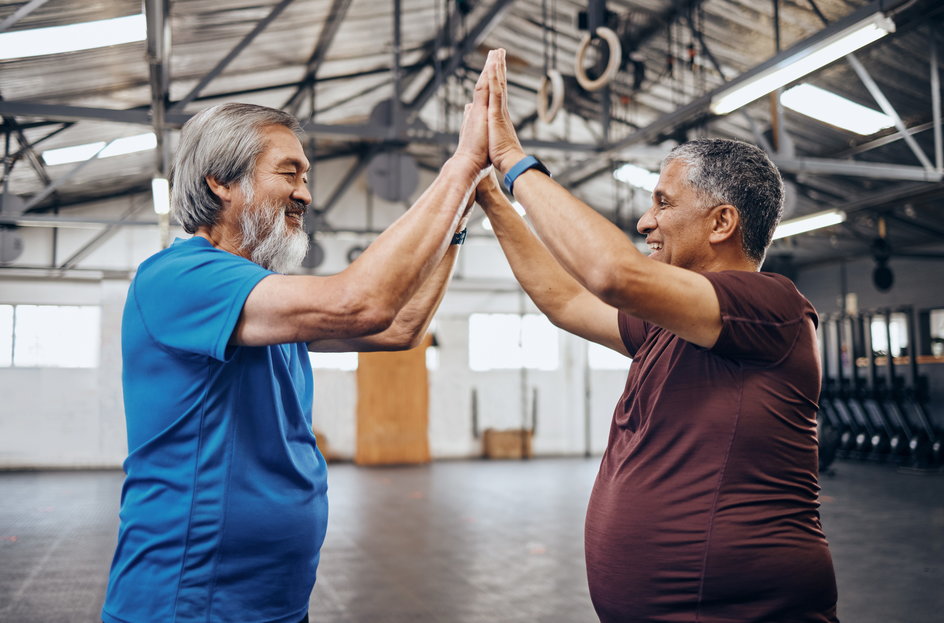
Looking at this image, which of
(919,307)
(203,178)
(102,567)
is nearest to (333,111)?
(102,567)

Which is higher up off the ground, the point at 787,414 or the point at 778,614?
the point at 787,414

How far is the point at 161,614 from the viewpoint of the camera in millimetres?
1190

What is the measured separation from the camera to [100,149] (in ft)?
30.6

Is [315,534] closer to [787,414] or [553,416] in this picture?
[787,414]

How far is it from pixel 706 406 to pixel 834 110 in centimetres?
902

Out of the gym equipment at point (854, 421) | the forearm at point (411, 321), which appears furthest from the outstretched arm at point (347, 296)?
the gym equipment at point (854, 421)

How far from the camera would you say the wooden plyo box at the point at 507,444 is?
14055mm

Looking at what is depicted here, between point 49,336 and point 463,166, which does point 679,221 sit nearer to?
point 463,166

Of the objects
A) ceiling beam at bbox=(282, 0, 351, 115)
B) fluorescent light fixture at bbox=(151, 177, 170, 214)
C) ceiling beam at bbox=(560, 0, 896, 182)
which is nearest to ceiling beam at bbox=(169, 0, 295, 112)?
fluorescent light fixture at bbox=(151, 177, 170, 214)

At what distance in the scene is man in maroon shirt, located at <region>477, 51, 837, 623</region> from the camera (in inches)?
51.3

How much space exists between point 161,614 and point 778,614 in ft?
3.31

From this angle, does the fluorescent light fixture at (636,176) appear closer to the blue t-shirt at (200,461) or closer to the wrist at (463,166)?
the wrist at (463,166)

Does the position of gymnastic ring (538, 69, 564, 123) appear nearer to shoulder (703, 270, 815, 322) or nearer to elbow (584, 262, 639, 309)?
shoulder (703, 270, 815, 322)

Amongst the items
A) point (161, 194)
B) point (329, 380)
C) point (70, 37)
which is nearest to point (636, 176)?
point (329, 380)
